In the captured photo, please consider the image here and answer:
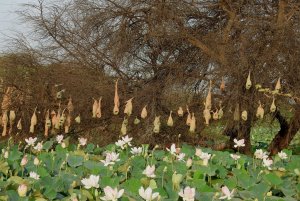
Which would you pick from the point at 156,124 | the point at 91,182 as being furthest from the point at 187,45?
the point at 91,182

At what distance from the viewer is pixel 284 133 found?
26.4ft

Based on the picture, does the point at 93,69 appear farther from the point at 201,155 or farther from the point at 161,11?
the point at 201,155

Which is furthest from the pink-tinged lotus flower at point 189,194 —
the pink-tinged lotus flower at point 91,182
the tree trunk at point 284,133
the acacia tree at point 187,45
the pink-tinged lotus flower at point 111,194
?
the tree trunk at point 284,133

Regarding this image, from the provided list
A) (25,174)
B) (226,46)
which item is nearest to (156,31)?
(226,46)

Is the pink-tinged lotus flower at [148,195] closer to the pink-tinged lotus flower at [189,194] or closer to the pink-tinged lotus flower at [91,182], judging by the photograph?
the pink-tinged lotus flower at [189,194]

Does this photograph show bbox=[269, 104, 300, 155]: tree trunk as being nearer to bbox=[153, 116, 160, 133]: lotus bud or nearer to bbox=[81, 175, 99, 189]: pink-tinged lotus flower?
bbox=[153, 116, 160, 133]: lotus bud

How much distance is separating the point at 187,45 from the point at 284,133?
1773mm

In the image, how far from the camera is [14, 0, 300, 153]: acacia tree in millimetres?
6418

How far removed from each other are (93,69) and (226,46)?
1.59m

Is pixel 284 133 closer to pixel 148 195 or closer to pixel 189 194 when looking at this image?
pixel 189 194

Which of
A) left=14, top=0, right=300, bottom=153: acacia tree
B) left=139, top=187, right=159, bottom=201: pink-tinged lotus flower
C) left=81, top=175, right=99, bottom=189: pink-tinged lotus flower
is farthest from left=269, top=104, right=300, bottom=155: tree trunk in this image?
left=139, top=187, right=159, bottom=201: pink-tinged lotus flower

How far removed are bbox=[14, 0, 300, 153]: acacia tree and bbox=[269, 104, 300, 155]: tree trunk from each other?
0.02 metres

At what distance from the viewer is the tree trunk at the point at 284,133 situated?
760 centimetres

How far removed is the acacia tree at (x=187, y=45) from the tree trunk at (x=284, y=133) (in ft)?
0.06
